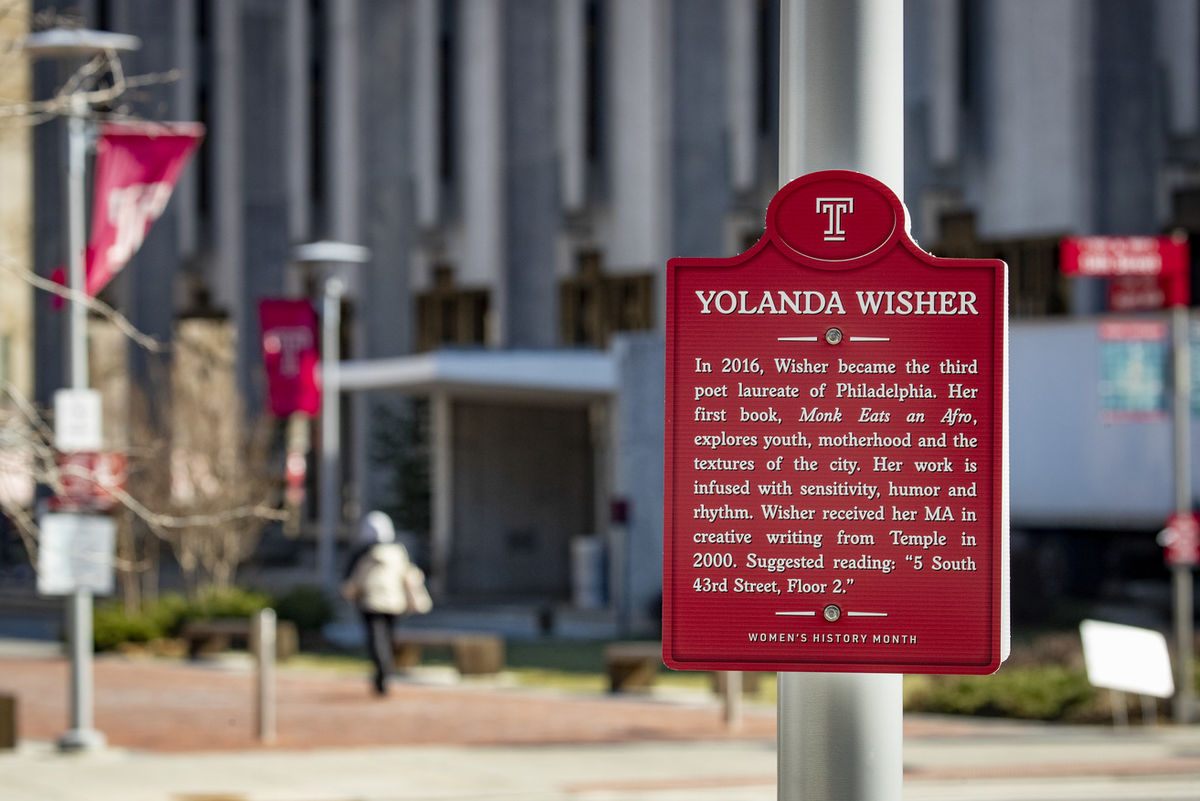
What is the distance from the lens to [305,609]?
29531mm

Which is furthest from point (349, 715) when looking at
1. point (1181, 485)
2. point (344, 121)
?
point (344, 121)

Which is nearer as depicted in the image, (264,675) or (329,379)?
(264,675)

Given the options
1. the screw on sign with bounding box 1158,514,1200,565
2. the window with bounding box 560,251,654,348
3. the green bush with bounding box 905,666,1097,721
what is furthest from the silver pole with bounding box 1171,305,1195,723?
the window with bounding box 560,251,654,348

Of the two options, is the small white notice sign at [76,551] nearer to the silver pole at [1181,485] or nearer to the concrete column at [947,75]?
the silver pole at [1181,485]

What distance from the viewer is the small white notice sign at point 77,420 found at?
1480cm

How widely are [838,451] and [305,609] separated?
26.3 m

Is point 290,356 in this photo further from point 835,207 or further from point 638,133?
point 835,207

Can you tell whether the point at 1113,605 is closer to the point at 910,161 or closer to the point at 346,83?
the point at 910,161

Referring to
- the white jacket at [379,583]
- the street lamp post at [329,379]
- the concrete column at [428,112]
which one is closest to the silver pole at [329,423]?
the street lamp post at [329,379]

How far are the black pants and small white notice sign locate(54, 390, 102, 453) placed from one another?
4.56 m

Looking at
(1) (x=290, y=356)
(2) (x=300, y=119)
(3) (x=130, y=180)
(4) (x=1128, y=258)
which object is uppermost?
(2) (x=300, y=119)

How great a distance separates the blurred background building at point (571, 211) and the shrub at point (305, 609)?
20.0ft

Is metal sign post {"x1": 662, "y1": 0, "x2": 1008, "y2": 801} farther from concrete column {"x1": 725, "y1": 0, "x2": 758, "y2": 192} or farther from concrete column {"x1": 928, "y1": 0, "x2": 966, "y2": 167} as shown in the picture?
concrete column {"x1": 725, "y1": 0, "x2": 758, "y2": 192}

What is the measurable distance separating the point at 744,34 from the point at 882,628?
3826cm
